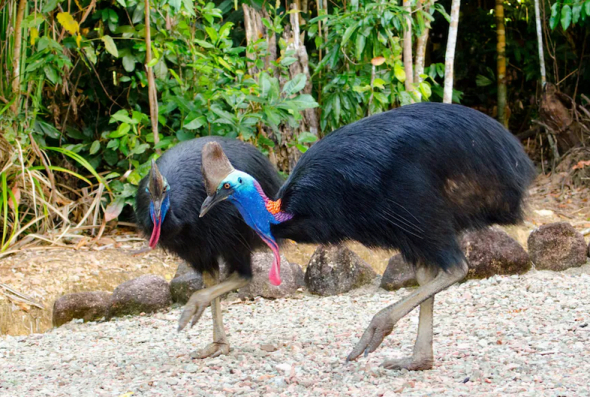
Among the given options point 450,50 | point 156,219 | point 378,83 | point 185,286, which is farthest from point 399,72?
point 156,219

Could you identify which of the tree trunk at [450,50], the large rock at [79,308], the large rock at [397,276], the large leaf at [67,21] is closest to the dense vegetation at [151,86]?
the large leaf at [67,21]

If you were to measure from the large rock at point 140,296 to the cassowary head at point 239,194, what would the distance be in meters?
1.96

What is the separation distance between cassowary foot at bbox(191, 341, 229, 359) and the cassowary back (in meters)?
0.91

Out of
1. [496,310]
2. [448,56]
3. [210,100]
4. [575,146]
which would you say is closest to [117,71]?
[210,100]

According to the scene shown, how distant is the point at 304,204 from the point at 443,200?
1.94 feet

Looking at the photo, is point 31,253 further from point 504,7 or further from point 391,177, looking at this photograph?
point 504,7

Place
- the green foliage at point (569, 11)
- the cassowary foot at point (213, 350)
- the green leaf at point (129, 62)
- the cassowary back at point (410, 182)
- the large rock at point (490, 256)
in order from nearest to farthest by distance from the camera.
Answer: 1. the cassowary back at point (410, 182)
2. the cassowary foot at point (213, 350)
3. the large rock at point (490, 256)
4. the green leaf at point (129, 62)
5. the green foliage at point (569, 11)

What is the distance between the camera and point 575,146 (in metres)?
7.86

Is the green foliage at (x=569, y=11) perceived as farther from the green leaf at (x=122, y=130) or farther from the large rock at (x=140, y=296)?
the large rock at (x=140, y=296)

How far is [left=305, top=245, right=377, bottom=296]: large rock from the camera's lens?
5395mm

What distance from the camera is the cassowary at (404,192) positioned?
129 inches

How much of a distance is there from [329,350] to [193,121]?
2.20 m

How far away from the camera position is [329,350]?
398 cm

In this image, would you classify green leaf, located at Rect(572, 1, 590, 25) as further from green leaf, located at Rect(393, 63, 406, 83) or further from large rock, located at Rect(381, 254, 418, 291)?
large rock, located at Rect(381, 254, 418, 291)
